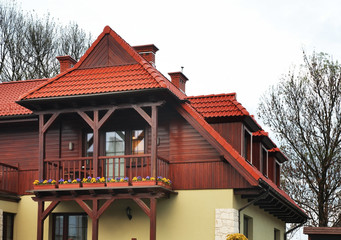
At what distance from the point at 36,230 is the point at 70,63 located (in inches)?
265

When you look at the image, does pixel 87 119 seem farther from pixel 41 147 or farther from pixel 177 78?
pixel 177 78

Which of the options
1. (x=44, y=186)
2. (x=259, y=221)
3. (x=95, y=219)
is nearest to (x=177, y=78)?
(x=259, y=221)

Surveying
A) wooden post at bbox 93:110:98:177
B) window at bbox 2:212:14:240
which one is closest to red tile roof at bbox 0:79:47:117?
wooden post at bbox 93:110:98:177

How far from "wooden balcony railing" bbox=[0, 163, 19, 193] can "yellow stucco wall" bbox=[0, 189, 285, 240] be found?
67 cm

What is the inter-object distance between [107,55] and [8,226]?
6462 mm

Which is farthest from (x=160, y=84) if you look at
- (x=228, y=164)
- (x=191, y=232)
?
(x=191, y=232)

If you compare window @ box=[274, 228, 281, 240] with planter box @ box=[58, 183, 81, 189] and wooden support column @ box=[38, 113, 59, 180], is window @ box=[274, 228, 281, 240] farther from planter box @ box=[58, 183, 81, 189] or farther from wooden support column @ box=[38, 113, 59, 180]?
wooden support column @ box=[38, 113, 59, 180]

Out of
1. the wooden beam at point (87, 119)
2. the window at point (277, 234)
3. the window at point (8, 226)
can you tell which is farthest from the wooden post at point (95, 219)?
the window at point (277, 234)

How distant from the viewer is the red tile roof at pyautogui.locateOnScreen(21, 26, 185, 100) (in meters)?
21.0

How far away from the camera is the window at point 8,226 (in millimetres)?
22719

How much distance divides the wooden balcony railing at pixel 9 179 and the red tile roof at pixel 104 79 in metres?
2.94

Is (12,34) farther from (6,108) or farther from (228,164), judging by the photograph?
(228,164)

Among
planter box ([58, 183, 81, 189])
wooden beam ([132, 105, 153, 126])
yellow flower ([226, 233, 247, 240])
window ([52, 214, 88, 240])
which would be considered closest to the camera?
yellow flower ([226, 233, 247, 240])

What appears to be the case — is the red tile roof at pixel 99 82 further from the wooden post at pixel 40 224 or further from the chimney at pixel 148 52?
the wooden post at pixel 40 224
